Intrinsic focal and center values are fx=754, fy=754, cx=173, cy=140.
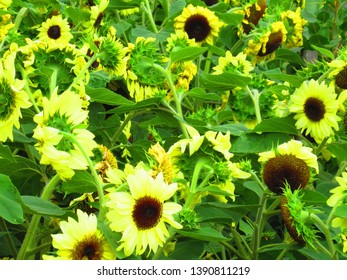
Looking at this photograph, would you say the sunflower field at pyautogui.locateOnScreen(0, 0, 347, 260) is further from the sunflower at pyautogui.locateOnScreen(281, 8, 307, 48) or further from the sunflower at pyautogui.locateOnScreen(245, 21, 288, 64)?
the sunflower at pyautogui.locateOnScreen(281, 8, 307, 48)

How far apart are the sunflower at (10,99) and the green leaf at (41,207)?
75 mm

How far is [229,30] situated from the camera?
182 cm

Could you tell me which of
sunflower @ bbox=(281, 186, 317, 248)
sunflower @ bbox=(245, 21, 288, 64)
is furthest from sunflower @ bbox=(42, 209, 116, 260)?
sunflower @ bbox=(245, 21, 288, 64)

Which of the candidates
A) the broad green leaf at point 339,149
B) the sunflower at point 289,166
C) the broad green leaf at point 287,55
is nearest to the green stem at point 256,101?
the broad green leaf at point 339,149

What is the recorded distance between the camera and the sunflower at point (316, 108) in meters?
1.10

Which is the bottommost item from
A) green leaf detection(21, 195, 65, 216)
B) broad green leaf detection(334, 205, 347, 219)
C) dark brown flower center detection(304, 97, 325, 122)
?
broad green leaf detection(334, 205, 347, 219)

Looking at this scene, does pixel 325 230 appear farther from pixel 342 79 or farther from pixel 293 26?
pixel 293 26

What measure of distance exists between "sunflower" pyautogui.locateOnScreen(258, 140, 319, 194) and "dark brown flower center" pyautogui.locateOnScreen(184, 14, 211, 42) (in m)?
0.65

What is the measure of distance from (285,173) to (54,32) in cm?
71

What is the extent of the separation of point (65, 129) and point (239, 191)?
364 mm

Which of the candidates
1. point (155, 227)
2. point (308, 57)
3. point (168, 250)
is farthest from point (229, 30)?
point (155, 227)

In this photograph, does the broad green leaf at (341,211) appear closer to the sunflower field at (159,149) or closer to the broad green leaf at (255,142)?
the sunflower field at (159,149)

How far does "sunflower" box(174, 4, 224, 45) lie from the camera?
1557mm

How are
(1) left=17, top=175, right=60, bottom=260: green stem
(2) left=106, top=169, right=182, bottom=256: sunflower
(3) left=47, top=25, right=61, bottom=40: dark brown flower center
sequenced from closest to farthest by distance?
(2) left=106, top=169, right=182, bottom=256: sunflower < (1) left=17, top=175, right=60, bottom=260: green stem < (3) left=47, top=25, right=61, bottom=40: dark brown flower center
